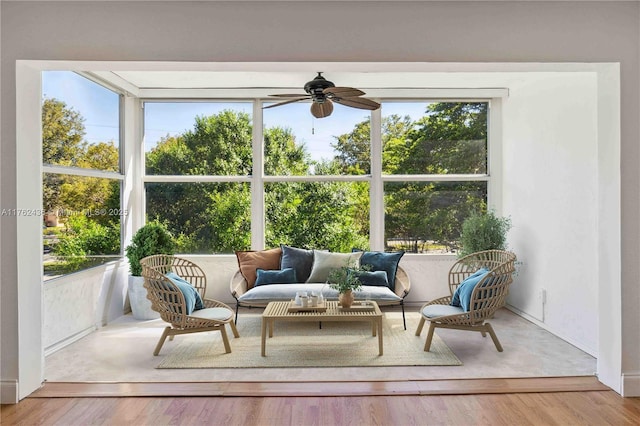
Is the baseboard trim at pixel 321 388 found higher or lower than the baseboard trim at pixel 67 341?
lower

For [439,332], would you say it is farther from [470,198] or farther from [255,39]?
[255,39]

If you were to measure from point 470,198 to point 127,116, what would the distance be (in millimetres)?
4766

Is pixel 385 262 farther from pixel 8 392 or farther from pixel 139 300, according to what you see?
pixel 8 392

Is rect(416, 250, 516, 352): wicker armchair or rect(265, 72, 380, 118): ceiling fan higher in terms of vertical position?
rect(265, 72, 380, 118): ceiling fan

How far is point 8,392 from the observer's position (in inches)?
127

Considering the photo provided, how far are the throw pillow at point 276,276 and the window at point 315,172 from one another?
0.75 m

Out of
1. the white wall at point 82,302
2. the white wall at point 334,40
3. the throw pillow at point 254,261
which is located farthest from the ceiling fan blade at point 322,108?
the white wall at point 82,302

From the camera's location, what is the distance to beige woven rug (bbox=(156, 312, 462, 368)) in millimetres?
3994

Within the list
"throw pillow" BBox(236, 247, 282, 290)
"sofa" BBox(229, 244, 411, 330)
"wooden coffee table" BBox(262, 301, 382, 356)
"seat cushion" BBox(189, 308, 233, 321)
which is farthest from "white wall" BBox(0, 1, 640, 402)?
"throw pillow" BBox(236, 247, 282, 290)

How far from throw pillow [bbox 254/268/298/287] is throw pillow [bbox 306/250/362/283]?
0.77ft

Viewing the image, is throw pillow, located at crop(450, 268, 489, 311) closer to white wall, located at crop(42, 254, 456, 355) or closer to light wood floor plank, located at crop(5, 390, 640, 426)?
light wood floor plank, located at crop(5, 390, 640, 426)

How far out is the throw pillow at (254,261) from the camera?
5.80 m

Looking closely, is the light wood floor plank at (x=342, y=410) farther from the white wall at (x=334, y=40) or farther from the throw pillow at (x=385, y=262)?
the throw pillow at (x=385, y=262)

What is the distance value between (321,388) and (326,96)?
264cm
